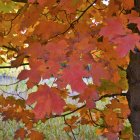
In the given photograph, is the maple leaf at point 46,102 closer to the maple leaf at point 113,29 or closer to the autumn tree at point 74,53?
the autumn tree at point 74,53

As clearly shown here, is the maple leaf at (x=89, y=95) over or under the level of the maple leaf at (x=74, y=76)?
over

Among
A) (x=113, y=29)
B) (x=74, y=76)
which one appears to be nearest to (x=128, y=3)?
(x=113, y=29)

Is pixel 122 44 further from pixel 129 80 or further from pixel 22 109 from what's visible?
pixel 22 109

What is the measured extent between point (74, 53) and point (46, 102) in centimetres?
20

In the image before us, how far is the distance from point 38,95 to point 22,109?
1291 millimetres

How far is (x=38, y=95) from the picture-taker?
51.8 inches

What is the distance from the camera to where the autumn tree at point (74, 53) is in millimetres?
1283

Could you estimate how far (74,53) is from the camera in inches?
52.3

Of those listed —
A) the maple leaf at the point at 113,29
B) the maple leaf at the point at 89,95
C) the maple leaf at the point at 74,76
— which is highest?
the maple leaf at the point at 113,29

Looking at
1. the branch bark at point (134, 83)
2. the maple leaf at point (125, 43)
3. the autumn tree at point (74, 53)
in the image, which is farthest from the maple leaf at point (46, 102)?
the branch bark at point (134, 83)

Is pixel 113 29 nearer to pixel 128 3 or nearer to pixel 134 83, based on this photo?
pixel 128 3

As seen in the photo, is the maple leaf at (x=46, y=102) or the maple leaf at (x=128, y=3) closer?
the maple leaf at (x=46, y=102)

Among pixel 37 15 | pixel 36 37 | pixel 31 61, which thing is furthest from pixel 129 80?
pixel 31 61

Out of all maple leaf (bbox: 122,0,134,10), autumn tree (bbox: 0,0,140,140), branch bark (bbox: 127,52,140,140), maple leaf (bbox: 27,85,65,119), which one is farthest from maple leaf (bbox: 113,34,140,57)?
branch bark (bbox: 127,52,140,140)
